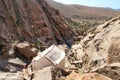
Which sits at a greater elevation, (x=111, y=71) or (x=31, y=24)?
(x=111, y=71)

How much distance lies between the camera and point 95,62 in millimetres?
9688

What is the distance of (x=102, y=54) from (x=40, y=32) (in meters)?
38.3

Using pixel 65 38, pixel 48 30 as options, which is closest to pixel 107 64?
pixel 48 30

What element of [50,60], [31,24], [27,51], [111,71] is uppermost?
[111,71]

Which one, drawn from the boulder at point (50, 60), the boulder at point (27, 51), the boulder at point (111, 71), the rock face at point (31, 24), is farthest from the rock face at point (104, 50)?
the rock face at point (31, 24)

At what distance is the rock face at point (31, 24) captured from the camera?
3802cm

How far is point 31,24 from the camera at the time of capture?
46.9 metres

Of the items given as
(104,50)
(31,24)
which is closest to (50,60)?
(104,50)

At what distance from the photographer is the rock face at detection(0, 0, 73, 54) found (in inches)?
1497

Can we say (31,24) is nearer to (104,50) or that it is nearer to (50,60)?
(50,60)

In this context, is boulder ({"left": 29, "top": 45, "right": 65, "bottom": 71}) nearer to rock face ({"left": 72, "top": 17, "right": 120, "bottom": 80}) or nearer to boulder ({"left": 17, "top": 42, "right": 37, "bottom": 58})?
rock face ({"left": 72, "top": 17, "right": 120, "bottom": 80})

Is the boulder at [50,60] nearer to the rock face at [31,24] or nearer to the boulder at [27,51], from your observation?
the boulder at [27,51]

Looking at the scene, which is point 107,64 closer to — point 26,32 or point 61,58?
point 61,58

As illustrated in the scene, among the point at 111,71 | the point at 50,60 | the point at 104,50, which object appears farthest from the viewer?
the point at 50,60
